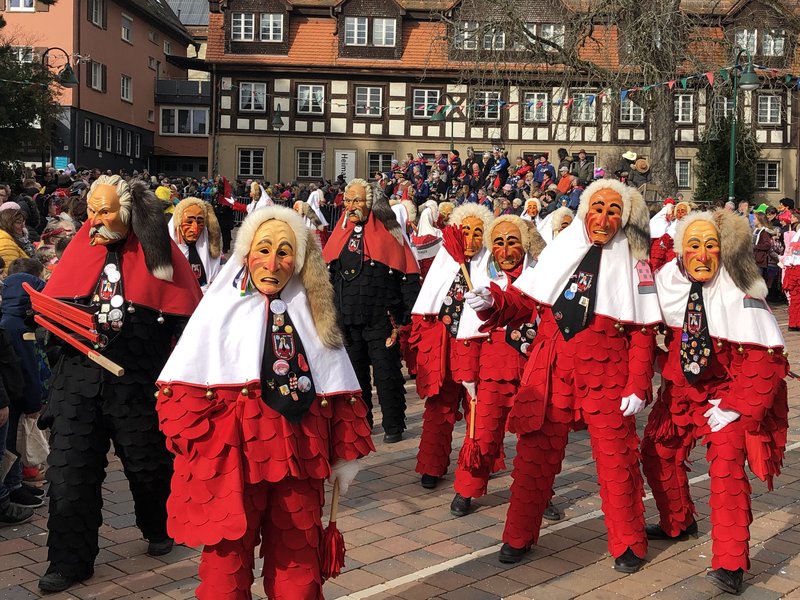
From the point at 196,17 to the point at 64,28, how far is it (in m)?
29.6

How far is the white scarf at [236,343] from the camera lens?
4.32 meters

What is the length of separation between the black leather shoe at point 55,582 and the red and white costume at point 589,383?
95.3 inches

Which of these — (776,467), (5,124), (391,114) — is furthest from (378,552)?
(391,114)

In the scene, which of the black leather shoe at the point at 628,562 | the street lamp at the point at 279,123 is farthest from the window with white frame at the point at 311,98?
the black leather shoe at the point at 628,562

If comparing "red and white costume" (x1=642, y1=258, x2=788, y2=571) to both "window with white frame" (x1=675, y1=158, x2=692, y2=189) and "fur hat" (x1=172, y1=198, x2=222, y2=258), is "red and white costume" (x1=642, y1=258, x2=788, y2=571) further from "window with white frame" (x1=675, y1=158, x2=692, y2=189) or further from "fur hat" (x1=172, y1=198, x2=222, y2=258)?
"window with white frame" (x1=675, y1=158, x2=692, y2=189)

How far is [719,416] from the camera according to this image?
5.71 metres

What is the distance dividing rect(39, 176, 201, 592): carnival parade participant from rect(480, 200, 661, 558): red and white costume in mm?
1884

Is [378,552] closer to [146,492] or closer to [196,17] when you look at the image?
[146,492]

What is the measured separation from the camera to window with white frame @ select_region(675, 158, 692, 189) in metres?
44.1

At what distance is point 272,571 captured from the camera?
432 cm

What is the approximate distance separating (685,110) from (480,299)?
40.6 meters

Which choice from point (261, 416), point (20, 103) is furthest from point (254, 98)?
point (261, 416)

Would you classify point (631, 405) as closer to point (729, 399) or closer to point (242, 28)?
Result: point (729, 399)

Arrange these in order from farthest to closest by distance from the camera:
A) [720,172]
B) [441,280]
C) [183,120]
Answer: [183,120] → [720,172] → [441,280]
